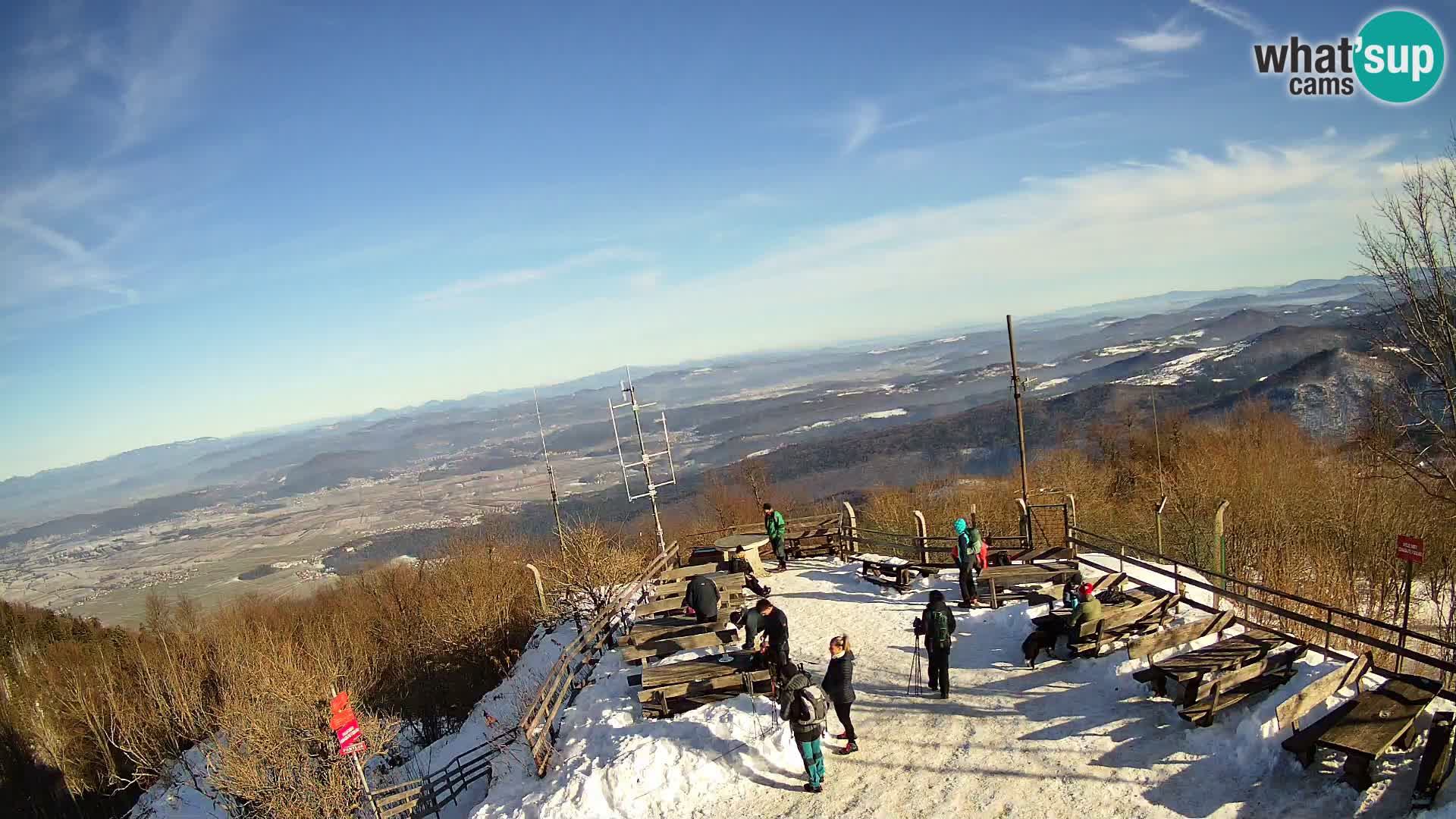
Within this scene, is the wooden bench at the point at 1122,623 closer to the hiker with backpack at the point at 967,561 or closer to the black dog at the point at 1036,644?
the black dog at the point at 1036,644

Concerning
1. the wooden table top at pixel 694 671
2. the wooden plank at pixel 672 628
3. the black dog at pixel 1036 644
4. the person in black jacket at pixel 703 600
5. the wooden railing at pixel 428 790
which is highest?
the person in black jacket at pixel 703 600

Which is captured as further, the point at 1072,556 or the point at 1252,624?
the point at 1072,556

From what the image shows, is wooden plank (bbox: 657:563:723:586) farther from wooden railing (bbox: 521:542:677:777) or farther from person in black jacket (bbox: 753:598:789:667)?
person in black jacket (bbox: 753:598:789:667)

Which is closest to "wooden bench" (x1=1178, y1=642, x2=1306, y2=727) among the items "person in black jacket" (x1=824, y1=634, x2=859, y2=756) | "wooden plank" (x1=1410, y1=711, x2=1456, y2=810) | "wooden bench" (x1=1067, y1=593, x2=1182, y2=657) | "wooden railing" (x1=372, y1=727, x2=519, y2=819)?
"wooden plank" (x1=1410, y1=711, x2=1456, y2=810)

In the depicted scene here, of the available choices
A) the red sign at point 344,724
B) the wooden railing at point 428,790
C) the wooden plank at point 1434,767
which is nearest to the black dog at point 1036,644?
the wooden plank at point 1434,767

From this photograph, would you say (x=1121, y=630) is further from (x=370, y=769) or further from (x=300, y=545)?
(x=300, y=545)

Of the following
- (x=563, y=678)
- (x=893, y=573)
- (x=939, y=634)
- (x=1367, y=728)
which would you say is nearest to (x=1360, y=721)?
(x=1367, y=728)

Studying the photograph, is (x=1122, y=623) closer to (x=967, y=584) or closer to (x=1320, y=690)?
(x=1320, y=690)

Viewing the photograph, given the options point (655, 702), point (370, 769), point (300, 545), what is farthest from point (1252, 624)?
point (300, 545)
